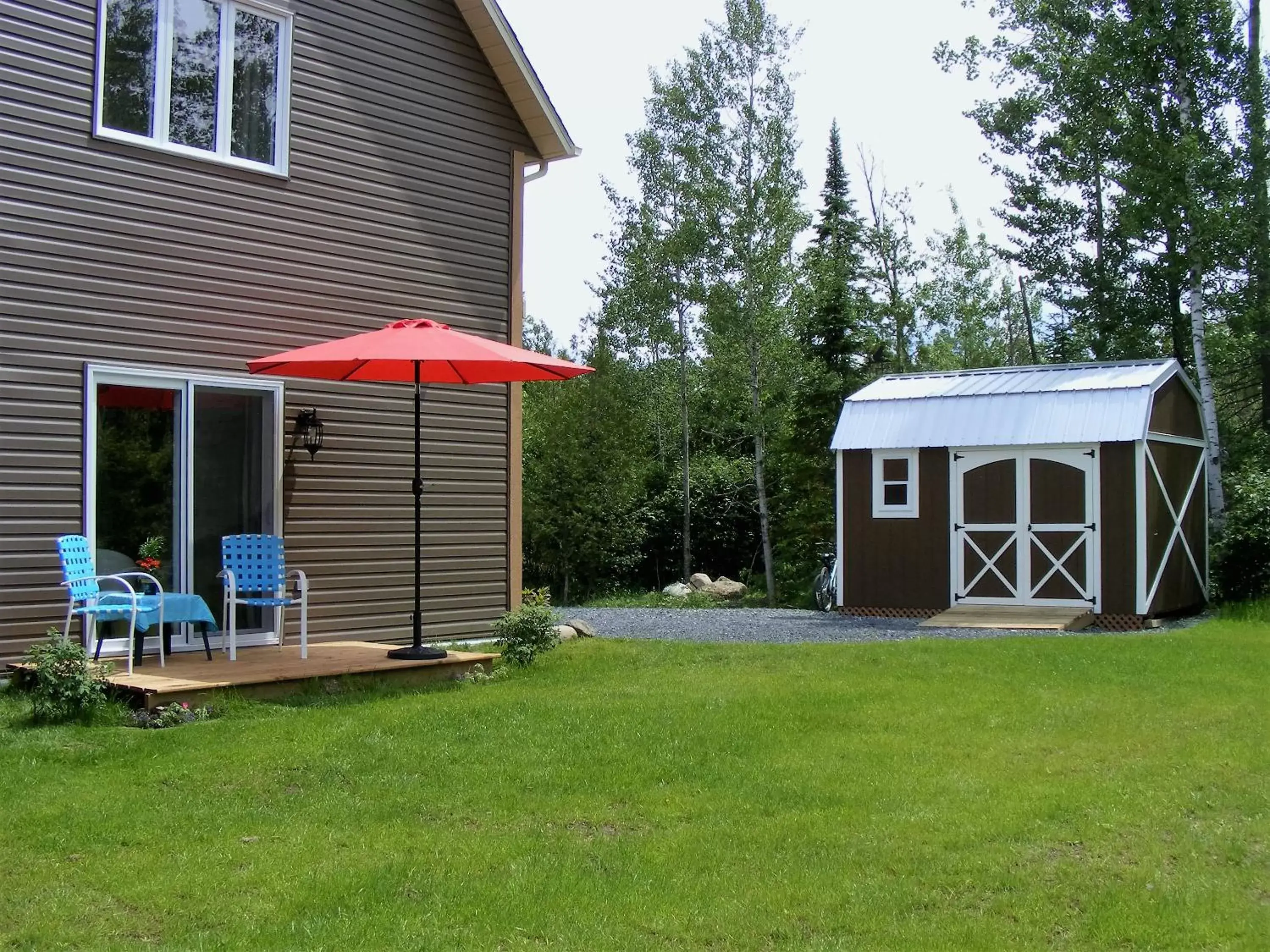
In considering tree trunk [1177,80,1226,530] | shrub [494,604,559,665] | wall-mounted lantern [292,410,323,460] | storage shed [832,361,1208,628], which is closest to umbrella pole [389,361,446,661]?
shrub [494,604,559,665]

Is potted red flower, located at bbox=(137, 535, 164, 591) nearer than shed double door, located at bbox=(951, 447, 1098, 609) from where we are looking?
Yes

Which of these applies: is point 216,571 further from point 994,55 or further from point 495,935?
point 994,55

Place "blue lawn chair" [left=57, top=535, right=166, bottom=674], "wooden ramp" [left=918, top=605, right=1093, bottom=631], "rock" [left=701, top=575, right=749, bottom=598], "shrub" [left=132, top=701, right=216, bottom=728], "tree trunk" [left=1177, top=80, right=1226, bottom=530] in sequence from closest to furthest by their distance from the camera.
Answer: "shrub" [left=132, top=701, right=216, bottom=728] < "blue lawn chair" [left=57, top=535, right=166, bottom=674] < "wooden ramp" [left=918, top=605, right=1093, bottom=631] < "tree trunk" [left=1177, top=80, right=1226, bottom=530] < "rock" [left=701, top=575, right=749, bottom=598]

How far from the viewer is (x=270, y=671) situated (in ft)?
24.5

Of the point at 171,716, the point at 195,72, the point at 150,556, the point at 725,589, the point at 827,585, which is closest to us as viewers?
the point at 171,716

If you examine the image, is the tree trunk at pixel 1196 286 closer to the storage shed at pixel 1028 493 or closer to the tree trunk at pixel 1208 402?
the tree trunk at pixel 1208 402

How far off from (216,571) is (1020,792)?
5.76 metres

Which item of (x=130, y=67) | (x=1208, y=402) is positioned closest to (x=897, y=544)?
(x=1208, y=402)

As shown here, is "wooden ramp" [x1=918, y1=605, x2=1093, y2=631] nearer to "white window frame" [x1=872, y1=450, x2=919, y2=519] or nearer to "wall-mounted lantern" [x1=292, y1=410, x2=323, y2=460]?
"white window frame" [x1=872, y1=450, x2=919, y2=519]

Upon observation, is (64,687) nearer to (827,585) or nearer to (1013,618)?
(1013,618)

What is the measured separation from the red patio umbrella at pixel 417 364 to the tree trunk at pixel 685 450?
13.5 meters

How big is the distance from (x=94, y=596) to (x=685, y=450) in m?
15.6

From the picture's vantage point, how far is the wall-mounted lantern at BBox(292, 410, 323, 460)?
8953 millimetres

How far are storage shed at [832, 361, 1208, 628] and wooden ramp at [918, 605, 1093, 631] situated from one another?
6.6 inches
